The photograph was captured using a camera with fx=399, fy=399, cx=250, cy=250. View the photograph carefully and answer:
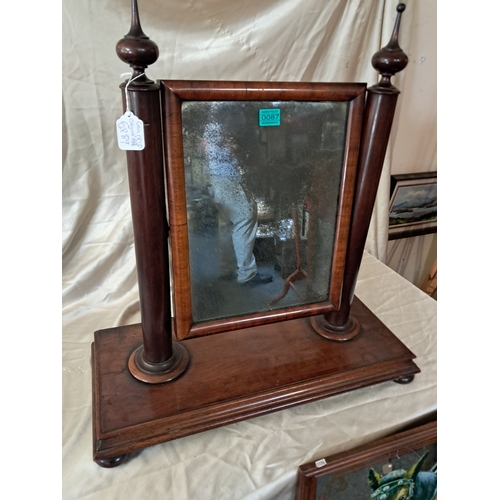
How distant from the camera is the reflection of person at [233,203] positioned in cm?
58

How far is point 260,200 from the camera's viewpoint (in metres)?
0.64

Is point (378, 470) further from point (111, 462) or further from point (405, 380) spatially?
point (111, 462)

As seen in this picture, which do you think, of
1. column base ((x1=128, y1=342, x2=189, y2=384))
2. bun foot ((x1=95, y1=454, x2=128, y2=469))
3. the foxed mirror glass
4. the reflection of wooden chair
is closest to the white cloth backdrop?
bun foot ((x1=95, y1=454, x2=128, y2=469))

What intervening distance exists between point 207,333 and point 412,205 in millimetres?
1077

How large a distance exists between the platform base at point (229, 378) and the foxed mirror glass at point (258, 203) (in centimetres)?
11

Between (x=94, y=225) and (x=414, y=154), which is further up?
(x=414, y=154)

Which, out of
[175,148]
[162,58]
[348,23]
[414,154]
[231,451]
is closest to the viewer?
[175,148]

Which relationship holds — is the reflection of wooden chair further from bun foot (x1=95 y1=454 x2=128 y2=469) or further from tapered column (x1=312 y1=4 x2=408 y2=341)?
bun foot (x1=95 y1=454 x2=128 y2=469)

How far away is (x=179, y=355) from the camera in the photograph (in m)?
0.76

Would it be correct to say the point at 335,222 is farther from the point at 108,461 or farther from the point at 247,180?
the point at 108,461

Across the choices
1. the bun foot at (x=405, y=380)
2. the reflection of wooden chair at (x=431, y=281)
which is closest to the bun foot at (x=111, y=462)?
the bun foot at (x=405, y=380)

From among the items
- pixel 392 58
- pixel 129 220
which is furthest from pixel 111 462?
pixel 392 58

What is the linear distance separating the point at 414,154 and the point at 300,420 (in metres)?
1.04

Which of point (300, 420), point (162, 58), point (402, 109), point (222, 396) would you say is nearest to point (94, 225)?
point (162, 58)
